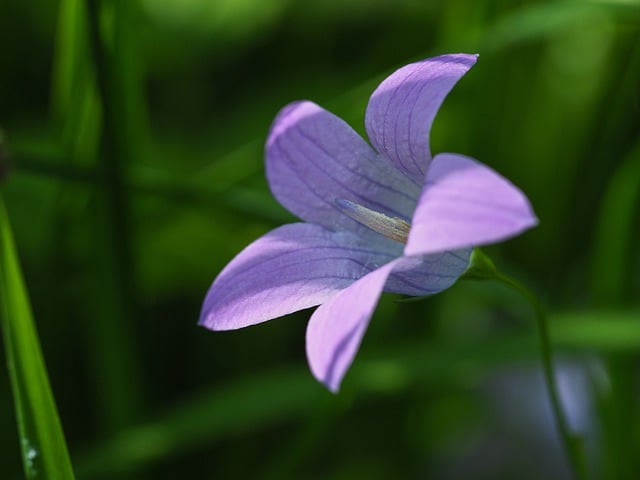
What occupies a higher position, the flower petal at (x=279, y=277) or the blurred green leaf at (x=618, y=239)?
the flower petal at (x=279, y=277)

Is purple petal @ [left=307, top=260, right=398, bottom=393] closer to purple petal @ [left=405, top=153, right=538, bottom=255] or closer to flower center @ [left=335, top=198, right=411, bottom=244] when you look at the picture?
purple petal @ [left=405, top=153, right=538, bottom=255]

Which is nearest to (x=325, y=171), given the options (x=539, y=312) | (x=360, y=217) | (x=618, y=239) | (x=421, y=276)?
(x=360, y=217)

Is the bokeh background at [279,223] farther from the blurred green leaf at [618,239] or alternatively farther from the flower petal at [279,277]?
the flower petal at [279,277]

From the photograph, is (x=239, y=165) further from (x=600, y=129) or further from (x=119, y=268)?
(x=600, y=129)

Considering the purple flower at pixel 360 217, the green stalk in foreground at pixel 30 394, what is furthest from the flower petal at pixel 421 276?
the green stalk in foreground at pixel 30 394

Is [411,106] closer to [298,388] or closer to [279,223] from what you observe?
[279,223]

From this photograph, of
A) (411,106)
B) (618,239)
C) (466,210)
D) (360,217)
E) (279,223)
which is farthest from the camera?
(279,223)
